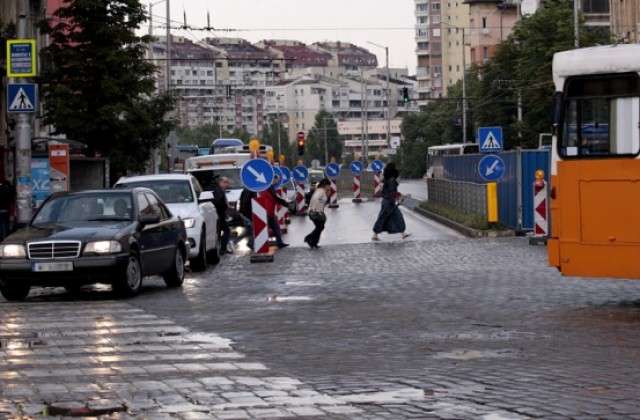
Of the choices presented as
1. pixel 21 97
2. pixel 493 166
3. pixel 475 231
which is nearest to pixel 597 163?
pixel 21 97

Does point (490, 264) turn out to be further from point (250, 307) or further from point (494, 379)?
point (494, 379)

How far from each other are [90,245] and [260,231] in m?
9.01

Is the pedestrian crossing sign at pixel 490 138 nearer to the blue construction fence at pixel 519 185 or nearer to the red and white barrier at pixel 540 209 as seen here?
the blue construction fence at pixel 519 185

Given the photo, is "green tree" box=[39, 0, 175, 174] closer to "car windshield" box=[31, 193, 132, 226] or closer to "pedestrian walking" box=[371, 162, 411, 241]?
"pedestrian walking" box=[371, 162, 411, 241]

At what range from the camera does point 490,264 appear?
25016 millimetres

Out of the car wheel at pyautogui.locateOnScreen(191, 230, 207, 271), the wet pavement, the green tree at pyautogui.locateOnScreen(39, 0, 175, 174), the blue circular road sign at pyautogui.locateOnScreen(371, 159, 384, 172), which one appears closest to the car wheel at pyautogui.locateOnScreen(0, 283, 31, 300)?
the wet pavement

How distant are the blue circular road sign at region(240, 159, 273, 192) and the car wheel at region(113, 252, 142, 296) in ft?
25.7

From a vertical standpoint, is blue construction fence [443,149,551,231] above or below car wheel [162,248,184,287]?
above

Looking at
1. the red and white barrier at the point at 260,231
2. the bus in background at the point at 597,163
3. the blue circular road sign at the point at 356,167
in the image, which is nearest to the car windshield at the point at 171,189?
the red and white barrier at the point at 260,231

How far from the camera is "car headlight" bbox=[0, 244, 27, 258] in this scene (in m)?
18.7

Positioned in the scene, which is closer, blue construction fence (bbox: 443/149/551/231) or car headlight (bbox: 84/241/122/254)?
car headlight (bbox: 84/241/122/254)

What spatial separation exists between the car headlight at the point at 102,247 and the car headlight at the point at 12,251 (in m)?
0.83

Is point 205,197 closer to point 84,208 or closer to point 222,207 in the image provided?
point 222,207

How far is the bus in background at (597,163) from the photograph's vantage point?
16719 millimetres
